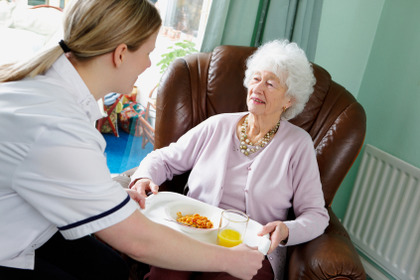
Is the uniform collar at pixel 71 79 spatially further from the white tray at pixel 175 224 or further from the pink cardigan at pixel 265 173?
the pink cardigan at pixel 265 173

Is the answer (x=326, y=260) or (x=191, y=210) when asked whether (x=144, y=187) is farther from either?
(x=326, y=260)

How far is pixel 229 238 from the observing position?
1193mm

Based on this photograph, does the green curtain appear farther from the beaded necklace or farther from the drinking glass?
the drinking glass

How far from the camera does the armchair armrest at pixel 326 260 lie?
1285 millimetres

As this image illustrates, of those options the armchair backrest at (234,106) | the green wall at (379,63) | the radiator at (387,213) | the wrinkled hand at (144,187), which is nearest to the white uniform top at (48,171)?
the wrinkled hand at (144,187)

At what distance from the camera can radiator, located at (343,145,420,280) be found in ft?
6.85

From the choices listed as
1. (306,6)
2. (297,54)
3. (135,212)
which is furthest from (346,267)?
(306,6)

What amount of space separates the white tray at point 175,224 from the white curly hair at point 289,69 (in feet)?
2.10

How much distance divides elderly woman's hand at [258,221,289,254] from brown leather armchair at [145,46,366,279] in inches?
12.6

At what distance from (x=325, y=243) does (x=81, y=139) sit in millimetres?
985

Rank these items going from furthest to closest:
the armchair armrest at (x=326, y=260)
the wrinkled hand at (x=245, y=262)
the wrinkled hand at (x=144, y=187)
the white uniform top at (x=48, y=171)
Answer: the wrinkled hand at (x=144, y=187), the armchair armrest at (x=326, y=260), the wrinkled hand at (x=245, y=262), the white uniform top at (x=48, y=171)

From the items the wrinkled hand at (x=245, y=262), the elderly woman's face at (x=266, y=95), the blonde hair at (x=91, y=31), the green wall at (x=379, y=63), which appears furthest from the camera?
the green wall at (x=379, y=63)

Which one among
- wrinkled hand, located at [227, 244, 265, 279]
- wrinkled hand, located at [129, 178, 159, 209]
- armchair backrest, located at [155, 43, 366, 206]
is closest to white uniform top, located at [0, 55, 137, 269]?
wrinkled hand, located at [227, 244, 265, 279]

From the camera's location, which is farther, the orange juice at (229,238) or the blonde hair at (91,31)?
the orange juice at (229,238)
